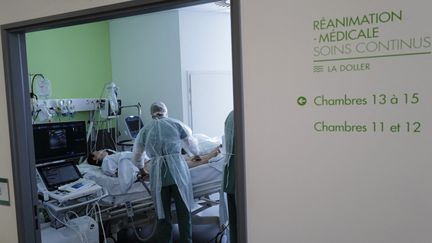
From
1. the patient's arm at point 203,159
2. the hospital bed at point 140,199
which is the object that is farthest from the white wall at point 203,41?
the hospital bed at point 140,199

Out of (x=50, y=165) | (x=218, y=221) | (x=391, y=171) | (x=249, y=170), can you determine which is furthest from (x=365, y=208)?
(x=50, y=165)

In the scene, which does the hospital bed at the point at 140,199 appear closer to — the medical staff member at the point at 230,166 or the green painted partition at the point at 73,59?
the medical staff member at the point at 230,166

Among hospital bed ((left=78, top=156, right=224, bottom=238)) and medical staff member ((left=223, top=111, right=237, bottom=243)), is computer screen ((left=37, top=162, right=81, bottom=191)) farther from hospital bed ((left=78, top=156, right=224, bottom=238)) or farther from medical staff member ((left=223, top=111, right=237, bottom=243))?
medical staff member ((left=223, top=111, right=237, bottom=243))

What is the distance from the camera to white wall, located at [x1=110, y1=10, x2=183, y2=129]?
16.4 ft

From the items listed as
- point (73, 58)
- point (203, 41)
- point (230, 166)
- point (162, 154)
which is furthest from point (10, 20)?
point (203, 41)

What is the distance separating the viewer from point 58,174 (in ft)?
9.87

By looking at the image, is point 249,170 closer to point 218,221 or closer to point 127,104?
point 218,221

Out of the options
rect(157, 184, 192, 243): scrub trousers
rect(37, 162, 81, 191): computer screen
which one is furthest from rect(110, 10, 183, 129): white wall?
rect(37, 162, 81, 191): computer screen

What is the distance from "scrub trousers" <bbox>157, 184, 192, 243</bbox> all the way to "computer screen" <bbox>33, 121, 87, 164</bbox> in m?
0.87

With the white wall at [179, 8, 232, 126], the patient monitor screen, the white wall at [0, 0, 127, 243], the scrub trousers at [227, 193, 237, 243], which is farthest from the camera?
the white wall at [179, 8, 232, 126]

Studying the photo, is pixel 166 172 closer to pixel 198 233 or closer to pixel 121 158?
pixel 121 158

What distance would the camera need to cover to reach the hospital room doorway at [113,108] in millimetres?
2047

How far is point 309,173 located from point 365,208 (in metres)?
0.22

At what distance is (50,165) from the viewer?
301cm
